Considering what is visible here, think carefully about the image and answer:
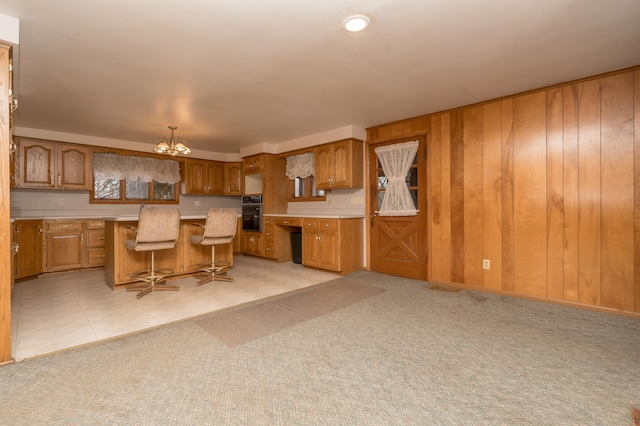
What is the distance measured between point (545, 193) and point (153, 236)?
4572 millimetres

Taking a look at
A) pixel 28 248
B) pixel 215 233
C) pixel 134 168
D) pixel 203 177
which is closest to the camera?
pixel 215 233

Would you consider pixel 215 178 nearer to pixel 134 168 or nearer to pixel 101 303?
pixel 134 168

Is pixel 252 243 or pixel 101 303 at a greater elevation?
pixel 252 243

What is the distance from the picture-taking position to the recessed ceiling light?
2023 mm

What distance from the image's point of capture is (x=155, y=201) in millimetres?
6074

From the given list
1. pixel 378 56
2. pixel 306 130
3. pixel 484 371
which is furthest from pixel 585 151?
pixel 306 130

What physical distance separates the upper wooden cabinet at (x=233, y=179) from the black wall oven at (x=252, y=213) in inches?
20.2

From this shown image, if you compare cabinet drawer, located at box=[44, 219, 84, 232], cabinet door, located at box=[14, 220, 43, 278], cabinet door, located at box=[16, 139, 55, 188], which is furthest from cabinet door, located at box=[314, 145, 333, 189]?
cabinet door, located at box=[16, 139, 55, 188]

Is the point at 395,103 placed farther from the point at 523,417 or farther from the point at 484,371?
the point at 523,417

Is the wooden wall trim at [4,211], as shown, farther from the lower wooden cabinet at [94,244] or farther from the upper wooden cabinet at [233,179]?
the upper wooden cabinet at [233,179]

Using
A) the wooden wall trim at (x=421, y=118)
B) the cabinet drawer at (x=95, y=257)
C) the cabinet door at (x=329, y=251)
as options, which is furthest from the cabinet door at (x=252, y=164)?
the cabinet drawer at (x=95, y=257)

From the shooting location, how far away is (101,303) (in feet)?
10.3

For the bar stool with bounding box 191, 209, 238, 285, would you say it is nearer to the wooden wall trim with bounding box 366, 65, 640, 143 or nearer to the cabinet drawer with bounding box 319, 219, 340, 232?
the cabinet drawer with bounding box 319, 219, 340, 232

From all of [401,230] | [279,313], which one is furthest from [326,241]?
[279,313]
